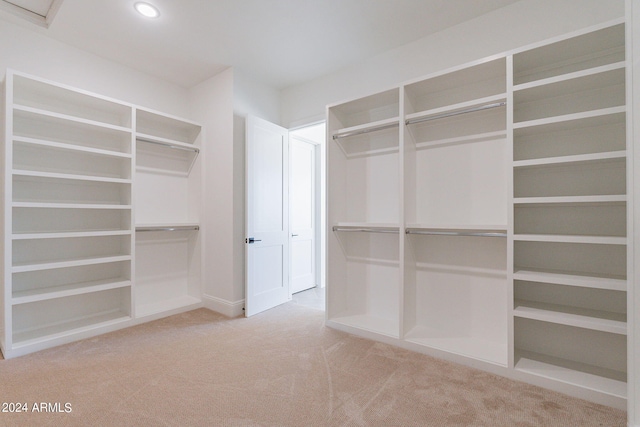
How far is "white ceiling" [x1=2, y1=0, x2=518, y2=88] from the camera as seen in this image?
234 cm

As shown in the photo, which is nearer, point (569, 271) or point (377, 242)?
point (569, 271)

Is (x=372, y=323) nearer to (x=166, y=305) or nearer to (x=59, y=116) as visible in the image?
(x=166, y=305)

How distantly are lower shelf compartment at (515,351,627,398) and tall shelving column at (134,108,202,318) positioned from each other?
3382 millimetres

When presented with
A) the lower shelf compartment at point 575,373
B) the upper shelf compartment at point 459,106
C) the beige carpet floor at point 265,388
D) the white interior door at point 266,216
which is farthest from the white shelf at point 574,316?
the white interior door at point 266,216

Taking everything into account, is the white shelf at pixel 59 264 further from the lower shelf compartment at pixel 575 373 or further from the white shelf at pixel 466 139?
the lower shelf compartment at pixel 575 373

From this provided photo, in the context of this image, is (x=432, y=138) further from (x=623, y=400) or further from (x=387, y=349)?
(x=623, y=400)

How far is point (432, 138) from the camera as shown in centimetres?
268

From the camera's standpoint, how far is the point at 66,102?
284cm

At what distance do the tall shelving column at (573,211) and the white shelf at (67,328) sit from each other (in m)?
3.62

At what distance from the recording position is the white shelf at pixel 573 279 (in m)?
1.68

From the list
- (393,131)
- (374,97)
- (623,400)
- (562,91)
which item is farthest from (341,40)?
(623,400)

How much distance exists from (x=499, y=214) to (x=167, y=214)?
11.9 ft

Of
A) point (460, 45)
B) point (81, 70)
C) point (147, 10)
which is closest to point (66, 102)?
point (81, 70)

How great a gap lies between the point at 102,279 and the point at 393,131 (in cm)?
346
